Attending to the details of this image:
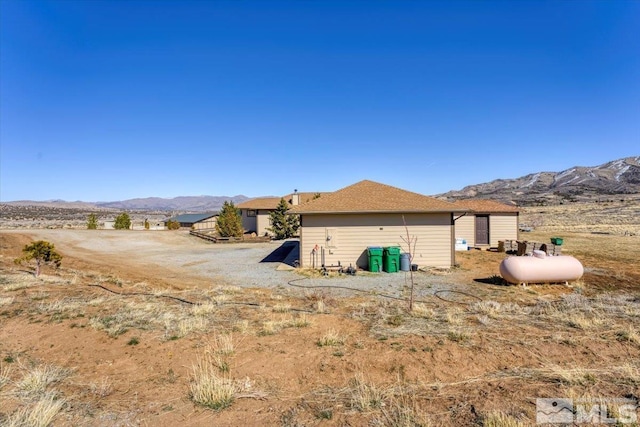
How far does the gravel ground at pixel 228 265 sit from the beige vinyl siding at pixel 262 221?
6.61 m

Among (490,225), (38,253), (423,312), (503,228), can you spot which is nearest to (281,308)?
(423,312)

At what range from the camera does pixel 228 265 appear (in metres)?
18.3

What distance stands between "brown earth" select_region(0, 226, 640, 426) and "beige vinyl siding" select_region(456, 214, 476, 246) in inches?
499

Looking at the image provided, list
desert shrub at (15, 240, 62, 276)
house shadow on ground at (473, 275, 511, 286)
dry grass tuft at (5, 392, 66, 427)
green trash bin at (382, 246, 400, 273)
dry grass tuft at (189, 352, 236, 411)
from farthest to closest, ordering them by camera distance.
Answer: green trash bin at (382, 246, 400, 273), desert shrub at (15, 240, 62, 276), house shadow on ground at (473, 275, 511, 286), dry grass tuft at (189, 352, 236, 411), dry grass tuft at (5, 392, 66, 427)

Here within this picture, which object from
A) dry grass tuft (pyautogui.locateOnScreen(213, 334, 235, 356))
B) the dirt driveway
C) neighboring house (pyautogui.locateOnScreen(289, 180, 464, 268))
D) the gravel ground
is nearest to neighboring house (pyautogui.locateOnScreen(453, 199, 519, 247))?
the dirt driveway

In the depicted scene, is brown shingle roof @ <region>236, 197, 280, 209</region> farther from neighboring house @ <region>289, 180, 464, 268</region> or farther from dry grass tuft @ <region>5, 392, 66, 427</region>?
dry grass tuft @ <region>5, 392, 66, 427</region>

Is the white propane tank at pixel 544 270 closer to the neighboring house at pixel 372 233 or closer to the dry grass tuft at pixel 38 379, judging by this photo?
the neighboring house at pixel 372 233

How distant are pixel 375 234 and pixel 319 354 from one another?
11229 millimetres

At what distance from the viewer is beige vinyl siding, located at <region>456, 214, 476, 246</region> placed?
2373 centimetres

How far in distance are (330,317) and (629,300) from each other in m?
9.16

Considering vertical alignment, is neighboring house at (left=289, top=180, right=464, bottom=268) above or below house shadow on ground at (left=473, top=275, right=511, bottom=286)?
above

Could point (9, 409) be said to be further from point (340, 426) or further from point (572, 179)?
point (572, 179)

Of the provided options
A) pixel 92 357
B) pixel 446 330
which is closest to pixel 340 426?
pixel 446 330

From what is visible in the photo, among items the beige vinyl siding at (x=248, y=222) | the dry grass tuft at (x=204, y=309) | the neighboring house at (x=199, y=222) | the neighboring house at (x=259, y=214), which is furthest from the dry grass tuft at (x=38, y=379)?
the neighboring house at (x=199, y=222)
